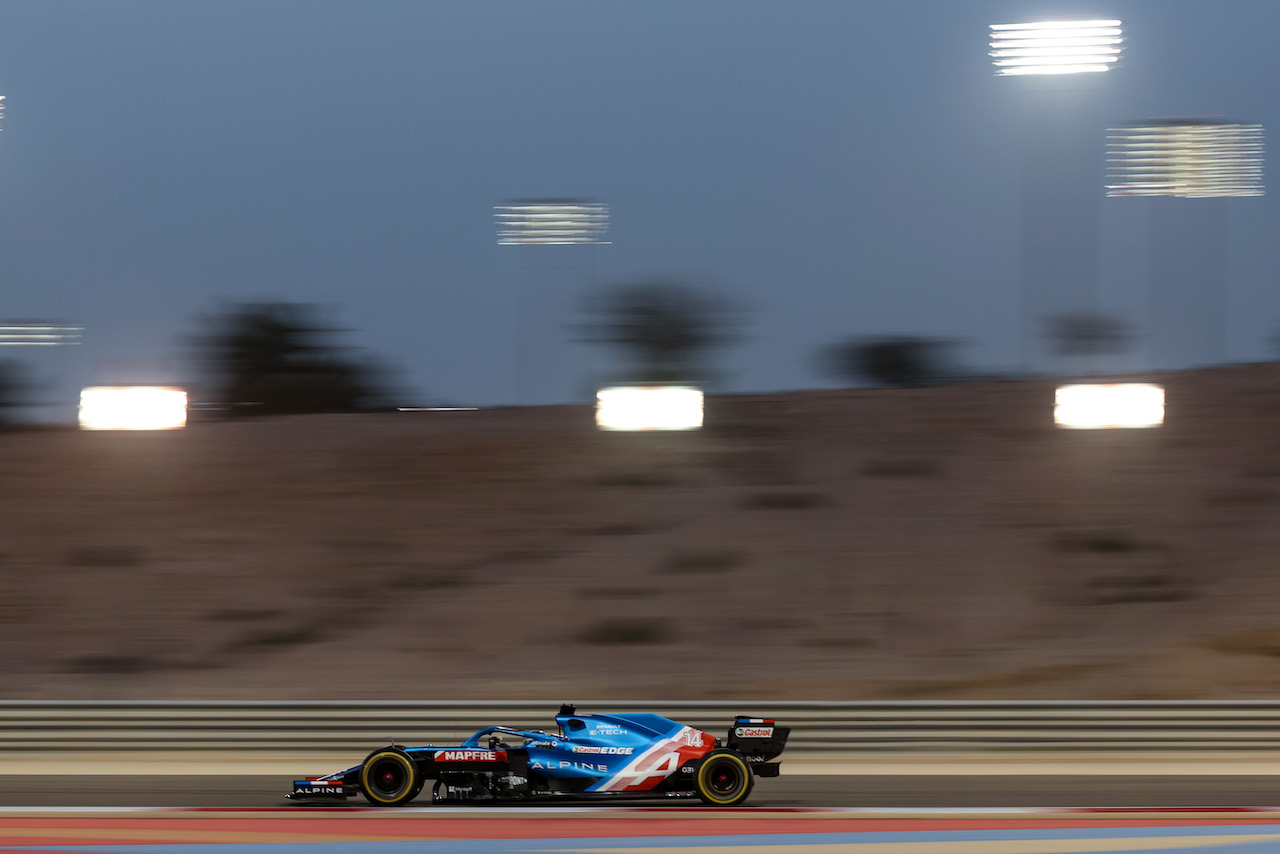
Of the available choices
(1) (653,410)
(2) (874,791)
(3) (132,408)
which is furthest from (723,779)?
(3) (132,408)

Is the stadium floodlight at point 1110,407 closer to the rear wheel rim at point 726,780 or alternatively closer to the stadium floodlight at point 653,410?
the stadium floodlight at point 653,410

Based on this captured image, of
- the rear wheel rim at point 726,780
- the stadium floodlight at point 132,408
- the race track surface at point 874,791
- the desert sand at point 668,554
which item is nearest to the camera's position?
the rear wheel rim at point 726,780

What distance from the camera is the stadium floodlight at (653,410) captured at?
A: 24516mm

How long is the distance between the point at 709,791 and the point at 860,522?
12007 millimetres

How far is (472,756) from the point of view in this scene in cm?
945

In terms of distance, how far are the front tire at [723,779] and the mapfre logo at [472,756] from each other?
1.27 meters

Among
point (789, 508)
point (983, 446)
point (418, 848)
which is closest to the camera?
point (418, 848)

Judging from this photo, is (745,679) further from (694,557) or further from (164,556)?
(164,556)

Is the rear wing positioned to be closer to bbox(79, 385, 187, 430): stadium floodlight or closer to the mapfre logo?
the mapfre logo

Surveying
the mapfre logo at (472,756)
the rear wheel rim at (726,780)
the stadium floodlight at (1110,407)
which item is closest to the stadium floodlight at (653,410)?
the stadium floodlight at (1110,407)

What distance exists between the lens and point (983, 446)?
23.8 metres

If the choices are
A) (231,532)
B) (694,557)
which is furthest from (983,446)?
(231,532)

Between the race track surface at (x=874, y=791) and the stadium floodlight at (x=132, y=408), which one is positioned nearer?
the race track surface at (x=874, y=791)

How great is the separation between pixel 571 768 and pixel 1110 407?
1666 centimetres
